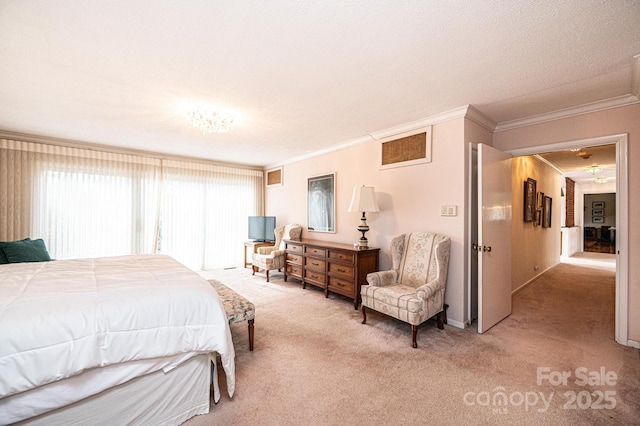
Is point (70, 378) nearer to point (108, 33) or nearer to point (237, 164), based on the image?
point (108, 33)

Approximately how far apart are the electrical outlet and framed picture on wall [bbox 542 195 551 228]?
157 inches

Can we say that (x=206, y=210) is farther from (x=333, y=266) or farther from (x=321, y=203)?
(x=333, y=266)

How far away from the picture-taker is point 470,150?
3023 mm

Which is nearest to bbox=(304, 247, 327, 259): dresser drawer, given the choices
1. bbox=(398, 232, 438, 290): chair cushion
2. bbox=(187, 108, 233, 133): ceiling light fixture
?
bbox=(398, 232, 438, 290): chair cushion

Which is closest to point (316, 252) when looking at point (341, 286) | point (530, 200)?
point (341, 286)

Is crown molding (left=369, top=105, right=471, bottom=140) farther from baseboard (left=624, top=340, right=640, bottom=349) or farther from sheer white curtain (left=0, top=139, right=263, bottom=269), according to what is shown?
sheer white curtain (left=0, top=139, right=263, bottom=269)

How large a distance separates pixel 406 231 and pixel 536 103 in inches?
78.0

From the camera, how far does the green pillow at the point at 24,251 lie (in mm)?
3141

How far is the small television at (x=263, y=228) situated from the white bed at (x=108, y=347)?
13.2ft

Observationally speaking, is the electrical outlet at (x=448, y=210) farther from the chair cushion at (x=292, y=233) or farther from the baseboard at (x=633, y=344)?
the chair cushion at (x=292, y=233)

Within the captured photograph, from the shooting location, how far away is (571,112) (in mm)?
2896

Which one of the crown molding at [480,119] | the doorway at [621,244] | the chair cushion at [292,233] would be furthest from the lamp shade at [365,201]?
the doorway at [621,244]

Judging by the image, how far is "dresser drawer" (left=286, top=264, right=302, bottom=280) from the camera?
458cm

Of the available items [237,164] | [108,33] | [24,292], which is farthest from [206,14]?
[237,164]
